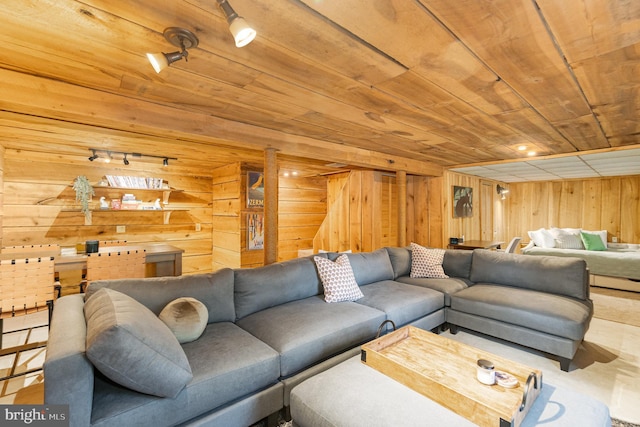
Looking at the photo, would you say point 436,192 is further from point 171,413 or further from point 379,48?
point 171,413

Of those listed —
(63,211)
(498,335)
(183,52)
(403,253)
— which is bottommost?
(498,335)

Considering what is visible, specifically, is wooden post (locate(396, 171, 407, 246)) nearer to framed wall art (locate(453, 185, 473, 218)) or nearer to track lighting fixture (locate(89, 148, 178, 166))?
framed wall art (locate(453, 185, 473, 218))

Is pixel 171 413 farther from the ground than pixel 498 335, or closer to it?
farther from the ground

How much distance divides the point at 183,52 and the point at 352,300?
7.36 ft

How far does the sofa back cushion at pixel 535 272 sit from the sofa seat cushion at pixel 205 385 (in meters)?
2.75

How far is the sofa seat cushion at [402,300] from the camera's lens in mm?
2488

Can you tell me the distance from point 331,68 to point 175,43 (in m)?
0.80

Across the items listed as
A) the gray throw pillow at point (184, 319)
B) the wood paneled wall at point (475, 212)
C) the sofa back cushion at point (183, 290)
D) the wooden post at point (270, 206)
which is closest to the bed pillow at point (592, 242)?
the wood paneled wall at point (475, 212)

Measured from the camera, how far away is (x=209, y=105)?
7.20 feet

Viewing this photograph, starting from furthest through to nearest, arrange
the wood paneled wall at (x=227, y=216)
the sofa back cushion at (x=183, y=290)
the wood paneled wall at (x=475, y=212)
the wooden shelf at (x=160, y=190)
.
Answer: the wood paneled wall at (x=475, y=212)
the wood paneled wall at (x=227, y=216)
the wooden shelf at (x=160, y=190)
the sofa back cushion at (x=183, y=290)

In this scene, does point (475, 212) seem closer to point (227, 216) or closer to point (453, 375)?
point (227, 216)

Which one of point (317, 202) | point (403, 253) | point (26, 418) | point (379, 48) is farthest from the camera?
point (317, 202)

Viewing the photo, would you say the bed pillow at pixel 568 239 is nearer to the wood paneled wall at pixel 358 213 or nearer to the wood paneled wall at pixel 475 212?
the wood paneled wall at pixel 475 212

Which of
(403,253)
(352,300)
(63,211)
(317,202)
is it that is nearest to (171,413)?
(352,300)
